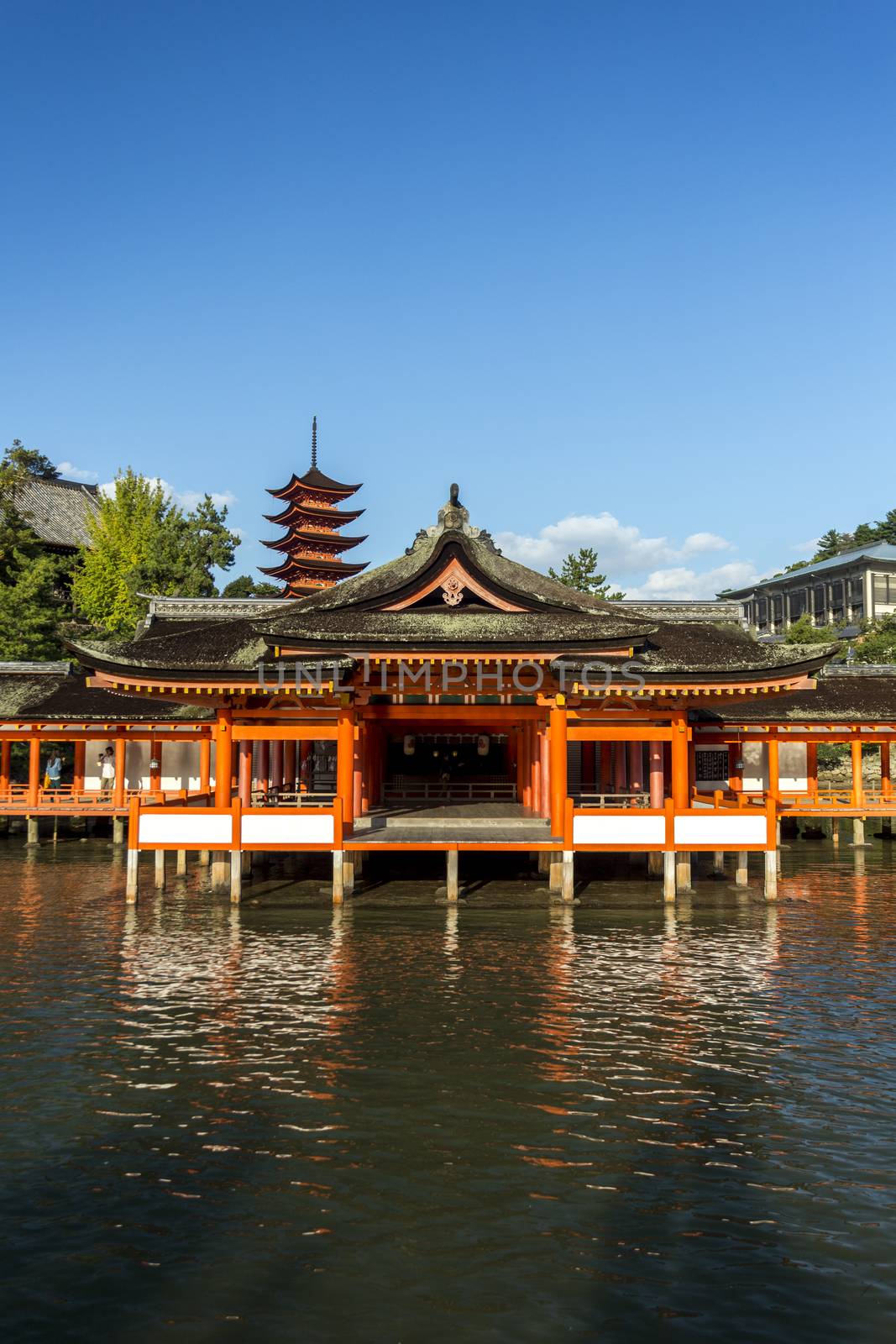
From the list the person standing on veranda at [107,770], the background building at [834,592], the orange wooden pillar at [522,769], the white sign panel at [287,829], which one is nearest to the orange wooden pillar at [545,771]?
the orange wooden pillar at [522,769]

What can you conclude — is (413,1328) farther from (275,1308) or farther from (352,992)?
(352,992)

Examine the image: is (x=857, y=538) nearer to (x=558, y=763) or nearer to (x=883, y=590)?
(x=883, y=590)

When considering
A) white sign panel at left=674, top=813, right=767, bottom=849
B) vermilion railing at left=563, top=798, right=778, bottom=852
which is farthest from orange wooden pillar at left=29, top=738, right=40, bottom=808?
white sign panel at left=674, top=813, right=767, bottom=849

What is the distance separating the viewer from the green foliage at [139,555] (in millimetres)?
59250

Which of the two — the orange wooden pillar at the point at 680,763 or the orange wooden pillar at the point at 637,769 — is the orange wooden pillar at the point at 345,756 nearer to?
the orange wooden pillar at the point at 680,763

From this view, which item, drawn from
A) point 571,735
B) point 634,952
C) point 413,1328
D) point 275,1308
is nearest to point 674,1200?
point 413,1328

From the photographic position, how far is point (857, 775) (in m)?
37.8

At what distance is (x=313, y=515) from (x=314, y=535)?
151 cm

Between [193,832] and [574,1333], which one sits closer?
[574,1333]

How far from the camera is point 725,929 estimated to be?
23.0 m

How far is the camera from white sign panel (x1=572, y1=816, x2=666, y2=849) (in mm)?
24812

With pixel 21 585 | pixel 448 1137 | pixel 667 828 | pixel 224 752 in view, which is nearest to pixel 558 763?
pixel 667 828

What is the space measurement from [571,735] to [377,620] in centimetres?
555

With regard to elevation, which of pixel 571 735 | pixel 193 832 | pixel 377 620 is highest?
pixel 377 620
